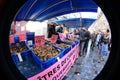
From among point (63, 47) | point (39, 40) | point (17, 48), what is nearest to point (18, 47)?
point (17, 48)

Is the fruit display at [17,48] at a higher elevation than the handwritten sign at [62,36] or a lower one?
lower

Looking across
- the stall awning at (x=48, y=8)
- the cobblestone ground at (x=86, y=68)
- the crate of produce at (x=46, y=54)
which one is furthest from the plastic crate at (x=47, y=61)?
the stall awning at (x=48, y=8)

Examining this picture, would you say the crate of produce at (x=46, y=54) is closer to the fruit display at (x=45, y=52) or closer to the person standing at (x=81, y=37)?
the fruit display at (x=45, y=52)

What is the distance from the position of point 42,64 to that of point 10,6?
0.35 metres

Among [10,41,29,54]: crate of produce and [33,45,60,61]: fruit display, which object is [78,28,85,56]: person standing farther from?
[10,41,29,54]: crate of produce

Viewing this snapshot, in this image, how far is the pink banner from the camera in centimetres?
98

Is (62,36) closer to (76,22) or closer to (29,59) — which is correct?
(76,22)

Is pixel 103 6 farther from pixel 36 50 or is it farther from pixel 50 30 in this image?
pixel 36 50

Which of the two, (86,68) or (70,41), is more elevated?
(70,41)

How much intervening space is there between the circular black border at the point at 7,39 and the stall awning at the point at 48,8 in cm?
5

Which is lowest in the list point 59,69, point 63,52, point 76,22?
point 59,69

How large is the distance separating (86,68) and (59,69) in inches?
6.4

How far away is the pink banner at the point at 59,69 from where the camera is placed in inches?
38.6

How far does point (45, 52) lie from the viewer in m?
0.98
